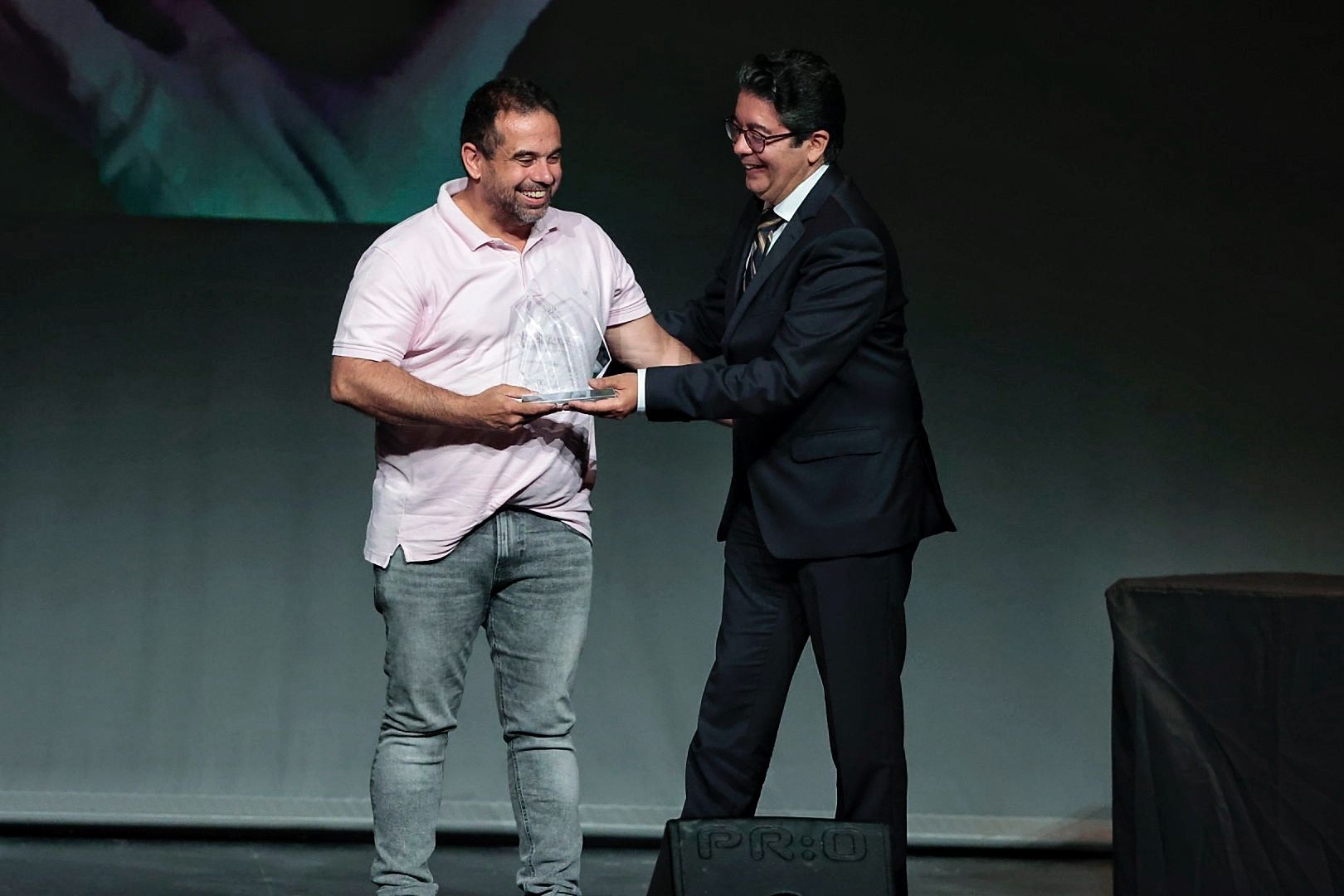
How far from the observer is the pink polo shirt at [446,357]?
8.29ft

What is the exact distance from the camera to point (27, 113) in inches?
152

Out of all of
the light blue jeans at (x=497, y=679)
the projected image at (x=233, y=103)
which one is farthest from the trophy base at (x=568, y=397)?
the projected image at (x=233, y=103)

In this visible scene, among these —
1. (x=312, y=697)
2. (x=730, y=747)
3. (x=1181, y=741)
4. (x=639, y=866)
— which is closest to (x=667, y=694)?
(x=639, y=866)

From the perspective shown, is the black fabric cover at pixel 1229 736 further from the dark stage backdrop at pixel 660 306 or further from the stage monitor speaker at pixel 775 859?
the dark stage backdrop at pixel 660 306

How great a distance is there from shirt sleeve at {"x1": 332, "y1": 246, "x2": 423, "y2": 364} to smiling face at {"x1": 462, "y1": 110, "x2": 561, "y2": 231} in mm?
207

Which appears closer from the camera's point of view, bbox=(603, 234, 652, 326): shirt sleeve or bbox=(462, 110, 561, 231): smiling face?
bbox=(462, 110, 561, 231): smiling face

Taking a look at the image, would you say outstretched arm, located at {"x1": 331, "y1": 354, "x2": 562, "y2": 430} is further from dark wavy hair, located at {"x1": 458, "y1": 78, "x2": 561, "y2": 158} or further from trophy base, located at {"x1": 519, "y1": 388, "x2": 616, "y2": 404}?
dark wavy hair, located at {"x1": 458, "y1": 78, "x2": 561, "y2": 158}

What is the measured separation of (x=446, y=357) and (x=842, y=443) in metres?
0.68

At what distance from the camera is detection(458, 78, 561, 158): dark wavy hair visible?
8.36 ft

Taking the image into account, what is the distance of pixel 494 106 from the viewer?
255cm

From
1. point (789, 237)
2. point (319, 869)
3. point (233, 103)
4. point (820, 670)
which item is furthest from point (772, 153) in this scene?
point (319, 869)

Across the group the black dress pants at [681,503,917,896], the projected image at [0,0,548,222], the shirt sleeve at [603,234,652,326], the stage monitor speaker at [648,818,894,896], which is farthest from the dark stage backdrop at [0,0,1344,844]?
the stage monitor speaker at [648,818,894,896]

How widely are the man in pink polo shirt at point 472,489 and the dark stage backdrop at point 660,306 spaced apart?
124 centimetres

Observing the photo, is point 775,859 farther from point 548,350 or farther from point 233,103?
point 233,103
